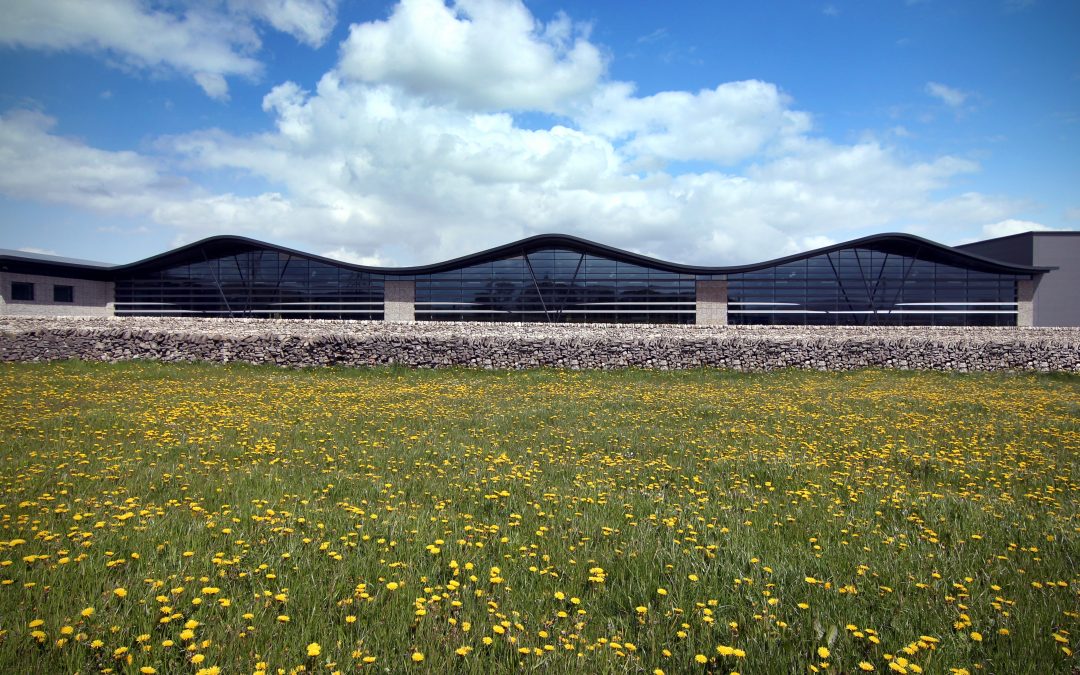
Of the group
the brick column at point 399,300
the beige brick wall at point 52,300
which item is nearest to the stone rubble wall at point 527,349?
the brick column at point 399,300

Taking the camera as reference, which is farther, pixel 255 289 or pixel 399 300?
pixel 255 289

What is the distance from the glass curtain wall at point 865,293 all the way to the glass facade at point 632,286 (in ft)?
0.26

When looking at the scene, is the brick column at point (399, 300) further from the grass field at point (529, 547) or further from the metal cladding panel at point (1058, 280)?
the metal cladding panel at point (1058, 280)

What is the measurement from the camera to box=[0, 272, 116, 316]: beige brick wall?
4162cm

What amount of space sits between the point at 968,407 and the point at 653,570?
13.9 metres

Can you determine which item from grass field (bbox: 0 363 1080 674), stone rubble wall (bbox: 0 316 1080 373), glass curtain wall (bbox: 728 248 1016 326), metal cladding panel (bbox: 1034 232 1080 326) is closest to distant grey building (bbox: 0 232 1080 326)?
glass curtain wall (bbox: 728 248 1016 326)

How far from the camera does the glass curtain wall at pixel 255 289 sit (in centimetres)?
4666

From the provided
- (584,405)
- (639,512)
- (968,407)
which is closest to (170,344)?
(584,405)

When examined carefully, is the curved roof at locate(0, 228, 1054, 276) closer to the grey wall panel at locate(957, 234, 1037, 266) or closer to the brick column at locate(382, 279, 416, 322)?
the brick column at locate(382, 279, 416, 322)

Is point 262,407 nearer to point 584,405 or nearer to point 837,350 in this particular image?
point 584,405

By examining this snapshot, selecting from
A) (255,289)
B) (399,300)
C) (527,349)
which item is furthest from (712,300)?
(255,289)

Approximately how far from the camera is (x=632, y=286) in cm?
4516

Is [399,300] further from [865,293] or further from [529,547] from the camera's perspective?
[529,547]

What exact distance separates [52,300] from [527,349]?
44.4 meters
